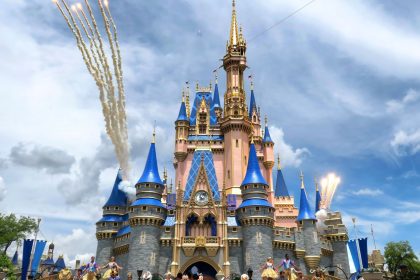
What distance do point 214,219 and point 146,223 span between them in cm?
799

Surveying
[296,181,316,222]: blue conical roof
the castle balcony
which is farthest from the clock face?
[296,181,316,222]: blue conical roof

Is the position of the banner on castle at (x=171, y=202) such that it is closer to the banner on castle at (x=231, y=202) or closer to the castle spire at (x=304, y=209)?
the banner on castle at (x=231, y=202)

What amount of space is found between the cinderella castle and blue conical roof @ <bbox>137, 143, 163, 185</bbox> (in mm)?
128

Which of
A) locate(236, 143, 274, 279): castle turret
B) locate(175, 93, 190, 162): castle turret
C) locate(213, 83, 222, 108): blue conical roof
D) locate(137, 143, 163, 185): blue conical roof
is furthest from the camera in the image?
locate(213, 83, 222, 108): blue conical roof

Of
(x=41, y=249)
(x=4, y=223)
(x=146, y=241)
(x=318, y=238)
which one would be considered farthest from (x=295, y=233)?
(x=4, y=223)

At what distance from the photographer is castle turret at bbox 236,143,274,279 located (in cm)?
4053

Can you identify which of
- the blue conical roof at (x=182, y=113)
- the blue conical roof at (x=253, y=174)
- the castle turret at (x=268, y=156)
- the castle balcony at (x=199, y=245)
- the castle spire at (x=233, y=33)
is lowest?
the castle balcony at (x=199, y=245)

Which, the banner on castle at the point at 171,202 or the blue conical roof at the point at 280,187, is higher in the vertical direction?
the blue conical roof at the point at 280,187

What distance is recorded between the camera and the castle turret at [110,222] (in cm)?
4678

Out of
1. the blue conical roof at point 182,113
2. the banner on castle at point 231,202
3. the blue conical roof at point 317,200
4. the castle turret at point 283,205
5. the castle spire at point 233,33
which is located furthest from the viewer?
the castle spire at point 233,33

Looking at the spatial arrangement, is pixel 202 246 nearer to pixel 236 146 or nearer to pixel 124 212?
pixel 124 212

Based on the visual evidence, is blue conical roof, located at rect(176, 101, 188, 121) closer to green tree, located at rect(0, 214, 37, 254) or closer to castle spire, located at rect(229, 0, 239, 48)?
castle spire, located at rect(229, 0, 239, 48)

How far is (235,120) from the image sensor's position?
179 ft

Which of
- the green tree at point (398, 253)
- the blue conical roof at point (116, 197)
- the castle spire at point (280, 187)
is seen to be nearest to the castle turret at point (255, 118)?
the castle spire at point (280, 187)
